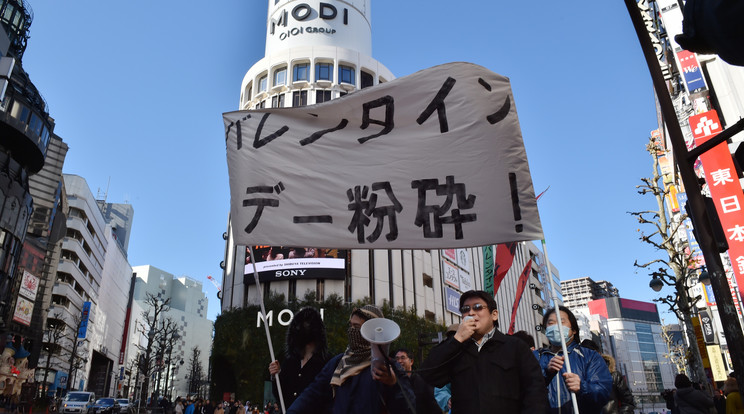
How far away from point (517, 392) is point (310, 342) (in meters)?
1.85

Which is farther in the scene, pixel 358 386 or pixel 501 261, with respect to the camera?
pixel 501 261

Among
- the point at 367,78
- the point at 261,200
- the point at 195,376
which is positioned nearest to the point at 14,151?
the point at 367,78

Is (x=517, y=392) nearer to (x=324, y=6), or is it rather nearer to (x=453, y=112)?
(x=453, y=112)

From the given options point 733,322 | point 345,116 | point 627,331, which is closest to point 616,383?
point 733,322

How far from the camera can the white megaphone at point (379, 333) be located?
2.44m

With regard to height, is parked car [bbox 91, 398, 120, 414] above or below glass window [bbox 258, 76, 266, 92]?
below

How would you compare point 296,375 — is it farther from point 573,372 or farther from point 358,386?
point 573,372

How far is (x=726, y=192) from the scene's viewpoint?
1484 centimetres

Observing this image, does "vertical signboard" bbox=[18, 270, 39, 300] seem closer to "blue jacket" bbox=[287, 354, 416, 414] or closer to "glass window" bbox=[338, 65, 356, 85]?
"glass window" bbox=[338, 65, 356, 85]

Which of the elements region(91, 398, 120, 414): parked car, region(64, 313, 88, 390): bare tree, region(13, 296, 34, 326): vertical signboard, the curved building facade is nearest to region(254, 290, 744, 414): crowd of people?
region(91, 398, 120, 414): parked car

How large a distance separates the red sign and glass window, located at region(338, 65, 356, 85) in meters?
26.2

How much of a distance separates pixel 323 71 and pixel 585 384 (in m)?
36.7

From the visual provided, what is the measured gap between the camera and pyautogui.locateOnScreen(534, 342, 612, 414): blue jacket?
11.4ft

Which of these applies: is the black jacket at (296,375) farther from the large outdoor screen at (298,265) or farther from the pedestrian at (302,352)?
the large outdoor screen at (298,265)
